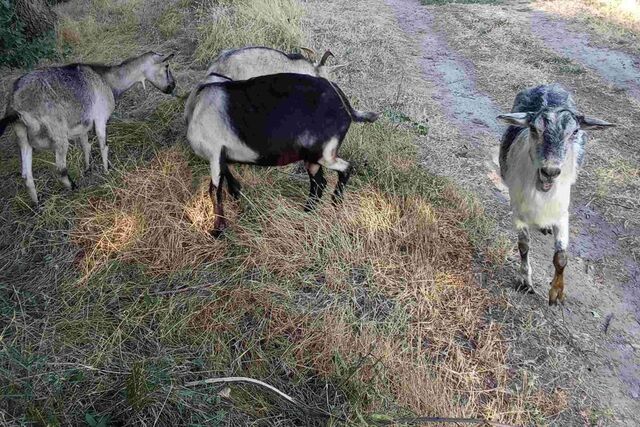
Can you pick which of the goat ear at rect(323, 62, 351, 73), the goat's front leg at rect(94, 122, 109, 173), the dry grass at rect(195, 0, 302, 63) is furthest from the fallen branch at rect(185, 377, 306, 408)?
the dry grass at rect(195, 0, 302, 63)

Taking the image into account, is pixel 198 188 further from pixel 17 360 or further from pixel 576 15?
pixel 576 15

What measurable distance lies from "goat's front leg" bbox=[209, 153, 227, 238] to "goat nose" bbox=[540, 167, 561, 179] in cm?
226

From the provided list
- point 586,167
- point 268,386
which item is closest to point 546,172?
point 268,386

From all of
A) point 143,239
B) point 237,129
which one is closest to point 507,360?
point 237,129

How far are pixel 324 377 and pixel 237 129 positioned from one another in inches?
73.2

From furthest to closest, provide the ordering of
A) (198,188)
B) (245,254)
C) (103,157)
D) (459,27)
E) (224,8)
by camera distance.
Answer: (459,27) → (224,8) → (103,157) → (198,188) → (245,254)

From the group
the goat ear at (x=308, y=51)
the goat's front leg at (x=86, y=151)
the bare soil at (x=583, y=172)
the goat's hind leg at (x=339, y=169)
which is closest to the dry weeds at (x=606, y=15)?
the bare soil at (x=583, y=172)

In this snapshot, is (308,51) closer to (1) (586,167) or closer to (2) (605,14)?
(1) (586,167)

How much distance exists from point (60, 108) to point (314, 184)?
2.17 m

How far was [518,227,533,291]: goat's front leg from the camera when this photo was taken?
3959 mm

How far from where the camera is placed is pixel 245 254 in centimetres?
381

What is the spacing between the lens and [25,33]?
7004 millimetres

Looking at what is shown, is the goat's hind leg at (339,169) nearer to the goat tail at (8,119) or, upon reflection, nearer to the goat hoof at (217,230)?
the goat hoof at (217,230)

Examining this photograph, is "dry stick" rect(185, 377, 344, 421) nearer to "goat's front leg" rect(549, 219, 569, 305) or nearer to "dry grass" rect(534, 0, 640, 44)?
"goat's front leg" rect(549, 219, 569, 305)
